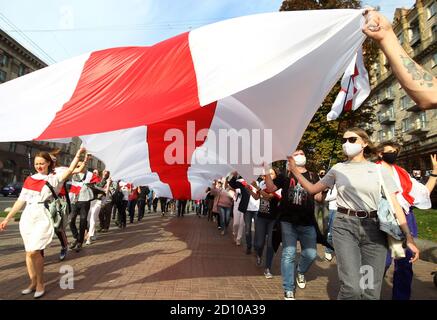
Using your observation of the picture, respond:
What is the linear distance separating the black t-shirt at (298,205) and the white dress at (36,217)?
2.90 m

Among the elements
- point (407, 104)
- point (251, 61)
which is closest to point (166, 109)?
point (251, 61)

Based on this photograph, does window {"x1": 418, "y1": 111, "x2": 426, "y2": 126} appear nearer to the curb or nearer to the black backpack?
the curb

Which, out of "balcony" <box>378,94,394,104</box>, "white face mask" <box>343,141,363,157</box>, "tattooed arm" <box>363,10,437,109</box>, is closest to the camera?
"tattooed arm" <box>363,10,437,109</box>

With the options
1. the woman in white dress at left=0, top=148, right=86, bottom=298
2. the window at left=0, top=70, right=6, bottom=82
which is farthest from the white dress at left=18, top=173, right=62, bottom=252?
the window at left=0, top=70, right=6, bottom=82

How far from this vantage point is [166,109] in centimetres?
306

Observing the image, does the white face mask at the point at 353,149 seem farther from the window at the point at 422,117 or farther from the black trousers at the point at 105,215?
the window at the point at 422,117

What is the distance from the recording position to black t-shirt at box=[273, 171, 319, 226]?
4371mm

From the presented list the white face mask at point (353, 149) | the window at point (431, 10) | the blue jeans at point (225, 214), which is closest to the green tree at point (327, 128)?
the blue jeans at point (225, 214)

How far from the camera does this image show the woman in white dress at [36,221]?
13.2 feet

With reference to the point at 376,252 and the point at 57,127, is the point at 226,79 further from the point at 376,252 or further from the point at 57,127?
the point at 376,252

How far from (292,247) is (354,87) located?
6.88ft

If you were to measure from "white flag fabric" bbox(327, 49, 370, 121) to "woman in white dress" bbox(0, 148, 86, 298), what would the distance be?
3.36m

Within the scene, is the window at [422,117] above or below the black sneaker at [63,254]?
above
